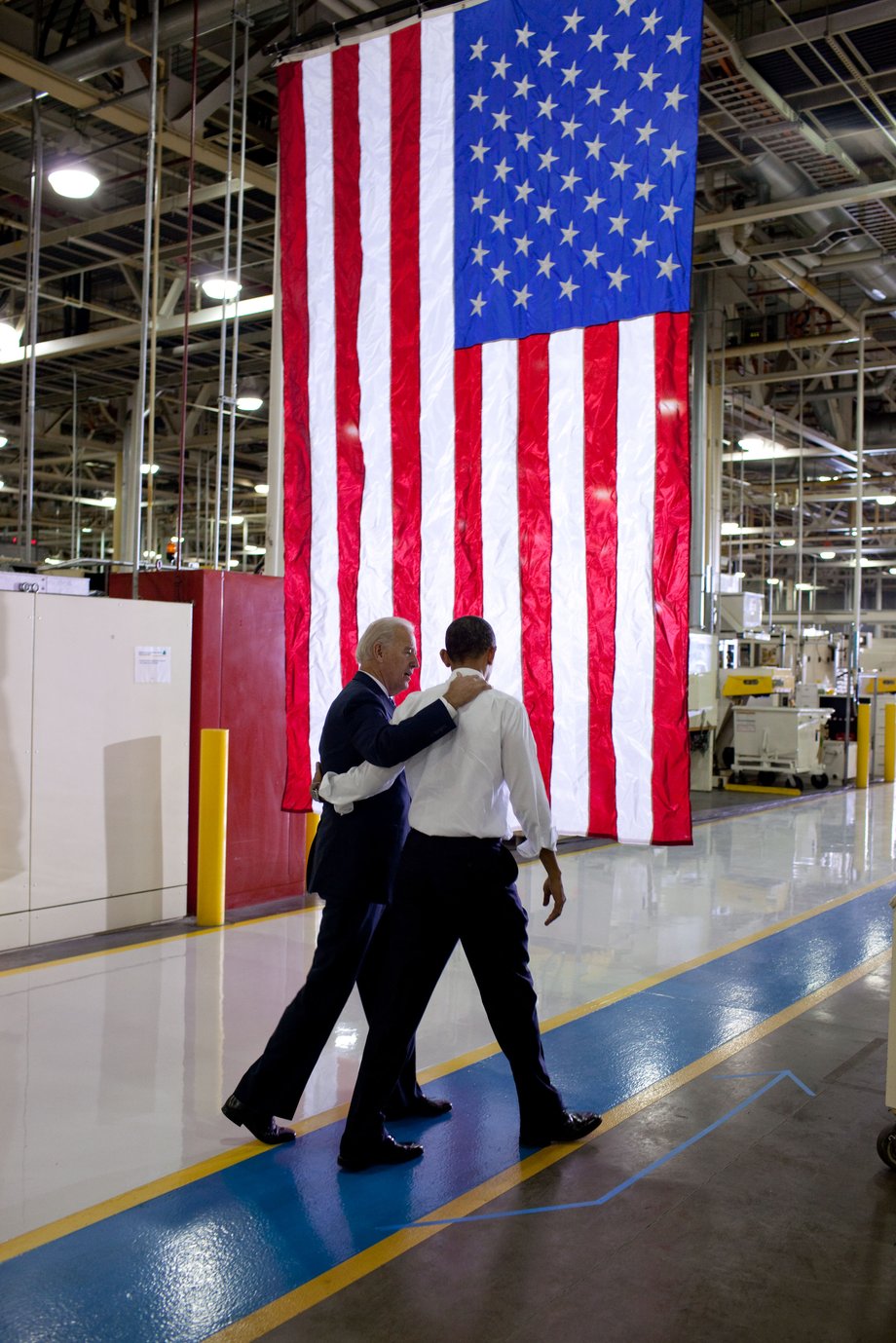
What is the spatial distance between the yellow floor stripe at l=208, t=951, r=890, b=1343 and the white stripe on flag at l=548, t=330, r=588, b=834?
3.55 feet

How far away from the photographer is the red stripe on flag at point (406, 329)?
5.18m

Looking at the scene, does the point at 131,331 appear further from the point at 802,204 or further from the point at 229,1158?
the point at 229,1158

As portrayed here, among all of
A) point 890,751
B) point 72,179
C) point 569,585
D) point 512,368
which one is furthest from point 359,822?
point 890,751

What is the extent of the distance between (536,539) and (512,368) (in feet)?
2.46

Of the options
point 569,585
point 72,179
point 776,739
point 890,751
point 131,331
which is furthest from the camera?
point 890,751

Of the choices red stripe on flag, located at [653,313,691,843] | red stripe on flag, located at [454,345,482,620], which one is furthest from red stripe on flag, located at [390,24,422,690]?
red stripe on flag, located at [653,313,691,843]

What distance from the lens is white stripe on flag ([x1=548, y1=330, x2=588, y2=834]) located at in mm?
4637

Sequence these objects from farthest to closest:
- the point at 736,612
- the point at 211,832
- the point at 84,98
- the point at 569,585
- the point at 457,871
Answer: the point at 736,612 < the point at 84,98 < the point at 211,832 < the point at 569,585 < the point at 457,871

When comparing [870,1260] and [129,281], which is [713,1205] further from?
[129,281]

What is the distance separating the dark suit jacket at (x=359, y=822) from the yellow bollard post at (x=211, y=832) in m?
3.37

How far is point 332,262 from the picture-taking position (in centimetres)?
550

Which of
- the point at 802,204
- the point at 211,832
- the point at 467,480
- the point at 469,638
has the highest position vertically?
the point at 802,204

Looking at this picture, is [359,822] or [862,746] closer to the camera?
[359,822]

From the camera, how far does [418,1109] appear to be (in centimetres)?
409
